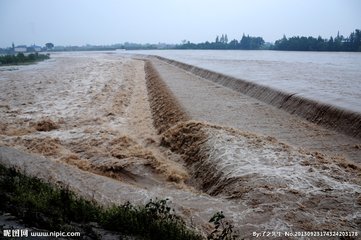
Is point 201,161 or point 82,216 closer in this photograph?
point 82,216

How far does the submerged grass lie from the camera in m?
4.59

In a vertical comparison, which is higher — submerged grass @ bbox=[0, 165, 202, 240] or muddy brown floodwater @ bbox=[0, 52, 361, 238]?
submerged grass @ bbox=[0, 165, 202, 240]

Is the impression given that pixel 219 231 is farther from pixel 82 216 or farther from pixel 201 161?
pixel 201 161

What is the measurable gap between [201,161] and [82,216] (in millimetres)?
3994

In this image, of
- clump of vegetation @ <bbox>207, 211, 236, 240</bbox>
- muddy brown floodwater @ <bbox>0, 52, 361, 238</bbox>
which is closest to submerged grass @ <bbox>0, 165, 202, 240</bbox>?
clump of vegetation @ <bbox>207, 211, 236, 240</bbox>

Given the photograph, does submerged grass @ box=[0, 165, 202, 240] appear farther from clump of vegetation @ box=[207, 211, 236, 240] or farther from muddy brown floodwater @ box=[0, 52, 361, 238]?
muddy brown floodwater @ box=[0, 52, 361, 238]

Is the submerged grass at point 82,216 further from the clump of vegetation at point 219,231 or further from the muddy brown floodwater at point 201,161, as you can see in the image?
the muddy brown floodwater at point 201,161

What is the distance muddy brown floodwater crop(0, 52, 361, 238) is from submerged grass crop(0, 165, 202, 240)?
77 cm

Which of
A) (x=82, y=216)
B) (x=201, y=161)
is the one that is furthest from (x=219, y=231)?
(x=201, y=161)

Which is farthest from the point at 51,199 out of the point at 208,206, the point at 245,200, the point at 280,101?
A: the point at 280,101

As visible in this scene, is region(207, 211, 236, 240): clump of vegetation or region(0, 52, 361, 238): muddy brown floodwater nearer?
region(207, 211, 236, 240): clump of vegetation

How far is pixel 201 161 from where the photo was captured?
28.0 ft

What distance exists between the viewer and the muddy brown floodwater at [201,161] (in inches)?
232

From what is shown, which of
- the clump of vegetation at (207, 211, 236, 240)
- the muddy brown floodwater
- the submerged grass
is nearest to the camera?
the clump of vegetation at (207, 211, 236, 240)
